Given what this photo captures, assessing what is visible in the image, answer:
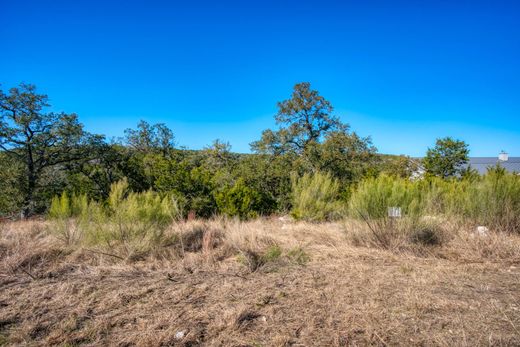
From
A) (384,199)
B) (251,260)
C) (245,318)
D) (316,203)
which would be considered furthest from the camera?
(316,203)

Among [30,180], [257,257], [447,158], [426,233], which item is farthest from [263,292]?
[447,158]

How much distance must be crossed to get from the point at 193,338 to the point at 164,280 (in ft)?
4.63

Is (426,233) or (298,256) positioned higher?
(426,233)

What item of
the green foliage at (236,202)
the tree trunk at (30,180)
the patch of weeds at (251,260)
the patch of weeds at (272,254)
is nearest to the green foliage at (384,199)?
the patch of weeds at (272,254)

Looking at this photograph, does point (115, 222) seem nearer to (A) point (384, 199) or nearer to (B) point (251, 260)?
(B) point (251, 260)

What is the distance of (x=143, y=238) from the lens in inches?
186

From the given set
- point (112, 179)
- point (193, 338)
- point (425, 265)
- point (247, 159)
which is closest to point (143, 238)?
point (193, 338)

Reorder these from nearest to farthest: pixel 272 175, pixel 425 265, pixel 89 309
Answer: pixel 89 309
pixel 425 265
pixel 272 175

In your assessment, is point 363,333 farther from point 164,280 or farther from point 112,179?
point 112,179

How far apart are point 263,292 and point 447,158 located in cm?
1733

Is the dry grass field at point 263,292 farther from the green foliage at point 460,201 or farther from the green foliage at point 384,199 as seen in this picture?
the green foliage at point 460,201

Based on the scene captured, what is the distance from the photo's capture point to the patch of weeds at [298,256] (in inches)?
173

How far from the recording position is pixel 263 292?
329 cm

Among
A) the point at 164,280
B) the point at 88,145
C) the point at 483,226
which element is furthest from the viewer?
the point at 88,145
